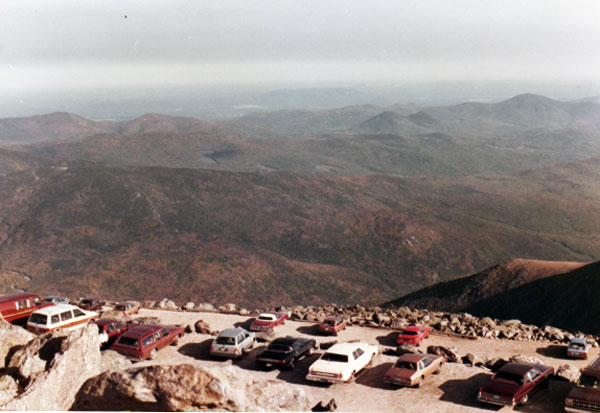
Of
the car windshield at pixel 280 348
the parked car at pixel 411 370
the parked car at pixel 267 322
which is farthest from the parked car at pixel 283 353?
the parked car at pixel 267 322

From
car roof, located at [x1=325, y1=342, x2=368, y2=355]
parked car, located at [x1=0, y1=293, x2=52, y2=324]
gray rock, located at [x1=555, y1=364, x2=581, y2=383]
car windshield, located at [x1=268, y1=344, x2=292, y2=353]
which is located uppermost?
parked car, located at [x1=0, y1=293, x2=52, y2=324]

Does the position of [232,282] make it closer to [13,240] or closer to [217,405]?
[13,240]

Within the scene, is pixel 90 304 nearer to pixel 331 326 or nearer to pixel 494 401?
pixel 331 326

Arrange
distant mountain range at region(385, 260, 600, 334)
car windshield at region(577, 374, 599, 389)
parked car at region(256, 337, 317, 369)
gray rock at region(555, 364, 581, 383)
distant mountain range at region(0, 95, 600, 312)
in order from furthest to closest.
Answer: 1. distant mountain range at region(0, 95, 600, 312)
2. distant mountain range at region(385, 260, 600, 334)
3. parked car at region(256, 337, 317, 369)
4. gray rock at region(555, 364, 581, 383)
5. car windshield at region(577, 374, 599, 389)

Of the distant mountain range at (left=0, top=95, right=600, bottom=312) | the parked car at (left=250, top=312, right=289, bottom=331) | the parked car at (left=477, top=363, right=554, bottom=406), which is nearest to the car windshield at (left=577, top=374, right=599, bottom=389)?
the parked car at (left=477, top=363, right=554, bottom=406)

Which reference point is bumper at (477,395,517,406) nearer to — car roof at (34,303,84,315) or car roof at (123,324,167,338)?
car roof at (123,324,167,338)

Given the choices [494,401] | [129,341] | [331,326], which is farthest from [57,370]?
[331,326]
